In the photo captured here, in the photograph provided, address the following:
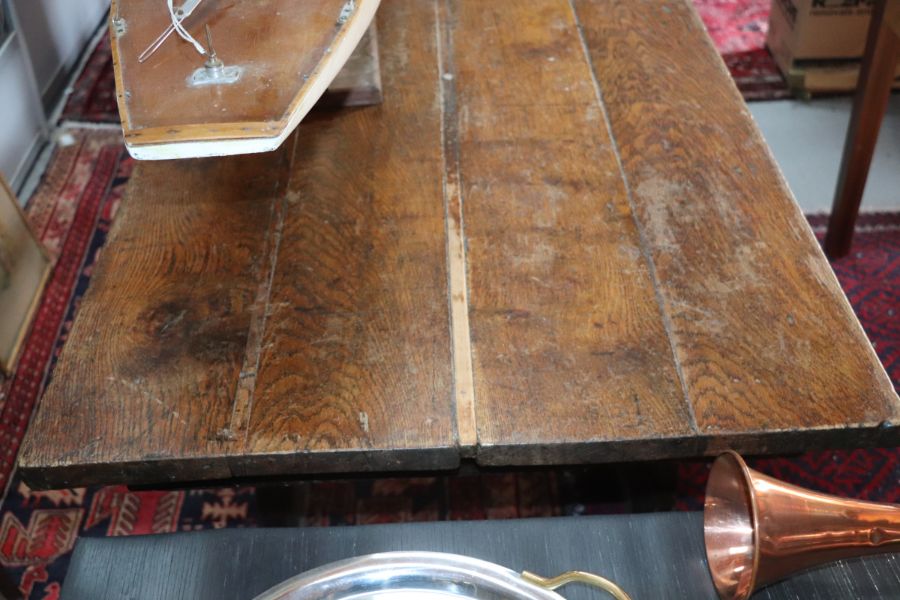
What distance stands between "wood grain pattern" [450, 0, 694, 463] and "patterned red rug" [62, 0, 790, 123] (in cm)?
127

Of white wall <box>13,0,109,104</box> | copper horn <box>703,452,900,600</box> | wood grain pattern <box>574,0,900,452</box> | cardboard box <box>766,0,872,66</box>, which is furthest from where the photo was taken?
white wall <box>13,0,109,104</box>

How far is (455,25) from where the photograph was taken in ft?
6.38

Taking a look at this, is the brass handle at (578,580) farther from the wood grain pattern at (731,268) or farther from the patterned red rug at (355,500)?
the patterned red rug at (355,500)

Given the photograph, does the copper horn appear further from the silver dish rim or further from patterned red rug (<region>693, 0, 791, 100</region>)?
patterned red rug (<region>693, 0, 791, 100</region>)

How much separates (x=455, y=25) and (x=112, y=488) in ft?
3.93

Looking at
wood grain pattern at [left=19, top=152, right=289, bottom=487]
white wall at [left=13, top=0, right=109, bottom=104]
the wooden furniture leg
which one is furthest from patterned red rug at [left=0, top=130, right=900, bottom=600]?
white wall at [left=13, top=0, right=109, bottom=104]

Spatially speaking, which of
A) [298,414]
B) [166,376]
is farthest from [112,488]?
[298,414]

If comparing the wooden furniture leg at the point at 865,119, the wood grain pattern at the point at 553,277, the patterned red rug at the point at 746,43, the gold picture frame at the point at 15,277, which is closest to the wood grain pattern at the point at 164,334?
the wood grain pattern at the point at 553,277

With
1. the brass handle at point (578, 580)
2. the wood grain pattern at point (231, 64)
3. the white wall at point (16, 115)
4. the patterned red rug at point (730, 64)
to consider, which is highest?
the wood grain pattern at point (231, 64)

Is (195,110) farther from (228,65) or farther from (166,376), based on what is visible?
(166,376)

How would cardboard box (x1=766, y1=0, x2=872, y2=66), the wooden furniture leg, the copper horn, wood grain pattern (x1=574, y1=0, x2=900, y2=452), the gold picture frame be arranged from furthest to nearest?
cardboard box (x1=766, y1=0, x2=872, y2=66)
the gold picture frame
the wooden furniture leg
wood grain pattern (x1=574, y1=0, x2=900, y2=452)
the copper horn

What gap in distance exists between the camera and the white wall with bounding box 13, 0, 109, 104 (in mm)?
2799

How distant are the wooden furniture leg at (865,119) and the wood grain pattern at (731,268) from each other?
0.43 m

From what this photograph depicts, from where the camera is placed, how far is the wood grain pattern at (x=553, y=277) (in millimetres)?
1138
